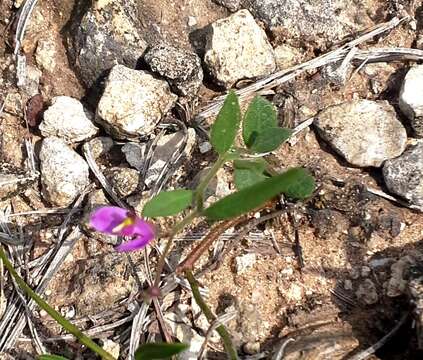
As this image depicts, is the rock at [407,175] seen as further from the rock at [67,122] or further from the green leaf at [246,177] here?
the rock at [67,122]

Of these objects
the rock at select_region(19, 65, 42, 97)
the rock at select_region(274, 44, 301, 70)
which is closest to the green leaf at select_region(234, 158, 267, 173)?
the rock at select_region(274, 44, 301, 70)

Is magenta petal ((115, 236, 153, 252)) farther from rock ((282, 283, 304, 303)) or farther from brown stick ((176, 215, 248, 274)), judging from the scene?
rock ((282, 283, 304, 303))

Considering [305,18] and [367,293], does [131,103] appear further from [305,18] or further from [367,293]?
[367,293]

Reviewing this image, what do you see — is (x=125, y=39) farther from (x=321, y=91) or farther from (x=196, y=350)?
(x=196, y=350)

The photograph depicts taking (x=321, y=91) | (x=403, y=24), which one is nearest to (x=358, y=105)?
(x=321, y=91)

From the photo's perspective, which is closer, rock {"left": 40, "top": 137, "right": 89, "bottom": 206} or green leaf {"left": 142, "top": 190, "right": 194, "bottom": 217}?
green leaf {"left": 142, "top": 190, "right": 194, "bottom": 217}
